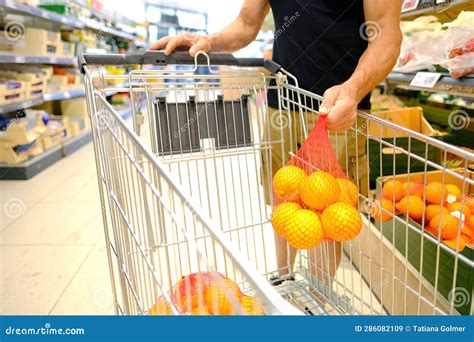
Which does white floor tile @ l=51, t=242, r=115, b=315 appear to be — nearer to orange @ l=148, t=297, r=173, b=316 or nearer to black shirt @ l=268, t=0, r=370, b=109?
orange @ l=148, t=297, r=173, b=316

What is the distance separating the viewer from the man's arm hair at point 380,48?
973 mm

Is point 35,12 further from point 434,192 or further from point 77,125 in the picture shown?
point 434,192

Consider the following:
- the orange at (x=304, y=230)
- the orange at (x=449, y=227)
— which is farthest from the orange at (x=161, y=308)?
the orange at (x=449, y=227)

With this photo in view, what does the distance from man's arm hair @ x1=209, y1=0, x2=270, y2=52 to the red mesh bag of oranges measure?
643 mm

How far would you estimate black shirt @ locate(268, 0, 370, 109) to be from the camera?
115cm

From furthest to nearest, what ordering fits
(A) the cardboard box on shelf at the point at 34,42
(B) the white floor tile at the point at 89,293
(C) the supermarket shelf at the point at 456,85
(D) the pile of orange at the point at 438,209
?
(A) the cardboard box on shelf at the point at 34,42 < (C) the supermarket shelf at the point at 456,85 < (B) the white floor tile at the point at 89,293 < (D) the pile of orange at the point at 438,209

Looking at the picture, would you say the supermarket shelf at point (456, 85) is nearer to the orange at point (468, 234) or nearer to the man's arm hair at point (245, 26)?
the orange at point (468, 234)

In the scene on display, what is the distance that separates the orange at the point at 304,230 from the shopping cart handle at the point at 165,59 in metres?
0.49

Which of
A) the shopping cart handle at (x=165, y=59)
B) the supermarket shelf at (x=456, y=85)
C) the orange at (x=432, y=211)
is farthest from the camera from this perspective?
the supermarket shelf at (x=456, y=85)

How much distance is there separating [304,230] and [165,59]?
622 millimetres

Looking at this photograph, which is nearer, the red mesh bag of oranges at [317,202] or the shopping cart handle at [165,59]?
the red mesh bag of oranges at [317,202]

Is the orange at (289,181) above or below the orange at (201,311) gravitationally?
above

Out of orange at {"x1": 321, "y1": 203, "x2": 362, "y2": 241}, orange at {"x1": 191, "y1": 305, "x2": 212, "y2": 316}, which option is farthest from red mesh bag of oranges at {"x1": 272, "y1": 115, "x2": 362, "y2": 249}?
A: orange at {"x1": 191, "y1": 305, "x2": 212, "y2": 316}
